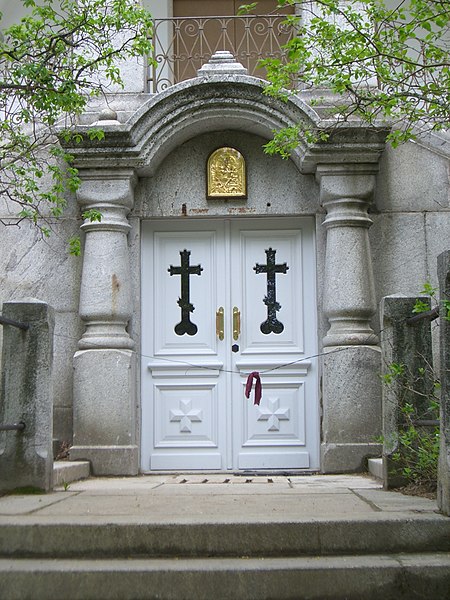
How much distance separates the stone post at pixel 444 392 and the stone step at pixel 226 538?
360 millimetres

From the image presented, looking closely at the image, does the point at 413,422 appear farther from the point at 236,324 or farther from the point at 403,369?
the point at 236,324

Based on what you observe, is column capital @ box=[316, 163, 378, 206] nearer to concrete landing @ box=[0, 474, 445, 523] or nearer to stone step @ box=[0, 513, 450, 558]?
concrete landing @ box=[0, 474, 445, 523]

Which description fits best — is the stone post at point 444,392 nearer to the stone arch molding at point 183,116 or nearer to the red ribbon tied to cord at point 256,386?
the red ribbon tied to cord at point 256,386

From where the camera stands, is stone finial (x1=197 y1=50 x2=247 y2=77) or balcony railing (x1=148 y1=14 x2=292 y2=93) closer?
stone finial (x1=197 y1=50 x2=247 y2=77)

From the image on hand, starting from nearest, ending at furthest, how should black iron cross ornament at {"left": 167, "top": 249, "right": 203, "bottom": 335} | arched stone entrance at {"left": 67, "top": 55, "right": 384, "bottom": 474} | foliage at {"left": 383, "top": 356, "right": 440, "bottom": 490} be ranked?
1. foliage at {"left": 383, "top": 356, "right": 440, "bottom": 490}
2. arched stone entrance at {"left": 67, "top": 55, "right": 384, "bottom": 474}
3. black iron cross ornament at {"left": 167, "top": 249, "right": 203, "bottom": 335}

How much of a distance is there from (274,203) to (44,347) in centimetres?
340

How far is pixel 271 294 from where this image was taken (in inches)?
346

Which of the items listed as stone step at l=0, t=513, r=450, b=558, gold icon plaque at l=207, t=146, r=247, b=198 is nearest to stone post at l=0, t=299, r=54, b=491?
stone step at l=0, t=513, r=450, b=558

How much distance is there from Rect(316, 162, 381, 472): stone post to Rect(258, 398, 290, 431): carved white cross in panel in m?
0.49

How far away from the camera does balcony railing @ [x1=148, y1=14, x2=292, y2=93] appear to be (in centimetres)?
919

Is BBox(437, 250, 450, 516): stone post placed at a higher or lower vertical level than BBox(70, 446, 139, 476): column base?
higher

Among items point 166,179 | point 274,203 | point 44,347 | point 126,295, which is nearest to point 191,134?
point 166,179

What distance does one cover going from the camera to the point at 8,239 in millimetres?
8719

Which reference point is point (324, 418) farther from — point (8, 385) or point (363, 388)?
point (8, 385)
